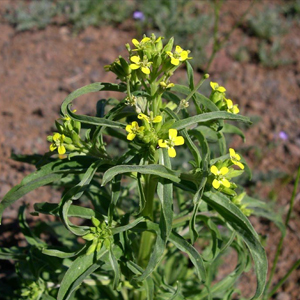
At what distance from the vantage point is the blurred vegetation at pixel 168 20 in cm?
521

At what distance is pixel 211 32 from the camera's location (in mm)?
5480

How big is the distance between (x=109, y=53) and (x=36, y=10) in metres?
1.18

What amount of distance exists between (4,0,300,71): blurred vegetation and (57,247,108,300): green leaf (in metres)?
3.68

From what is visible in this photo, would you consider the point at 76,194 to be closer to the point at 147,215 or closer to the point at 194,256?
the point at 147,215

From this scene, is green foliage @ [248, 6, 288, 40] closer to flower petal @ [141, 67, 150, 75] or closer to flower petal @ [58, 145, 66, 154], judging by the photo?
flower petal @ [141, 67, 150, 75]

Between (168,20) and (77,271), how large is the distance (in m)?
4.24

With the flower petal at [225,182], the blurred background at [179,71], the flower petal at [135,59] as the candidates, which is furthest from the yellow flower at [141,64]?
the blurred background at [179,71]

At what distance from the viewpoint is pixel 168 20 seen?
17.6 feet

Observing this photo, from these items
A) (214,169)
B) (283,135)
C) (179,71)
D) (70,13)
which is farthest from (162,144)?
(70,13)

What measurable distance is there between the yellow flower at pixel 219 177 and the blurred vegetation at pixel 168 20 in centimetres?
350

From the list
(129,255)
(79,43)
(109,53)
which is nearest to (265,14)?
(109,53)

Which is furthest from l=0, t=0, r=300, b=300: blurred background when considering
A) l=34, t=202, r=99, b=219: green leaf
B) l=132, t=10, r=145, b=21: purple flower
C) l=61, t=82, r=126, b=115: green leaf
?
l=61, t=82, r=126, b=115: green leaf

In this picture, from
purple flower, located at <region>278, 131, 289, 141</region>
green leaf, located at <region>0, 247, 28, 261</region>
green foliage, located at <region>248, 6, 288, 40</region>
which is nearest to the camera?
green leaf, located at <region>0, 247, 28, 261</region>

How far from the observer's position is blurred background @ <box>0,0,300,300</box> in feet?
13.5
